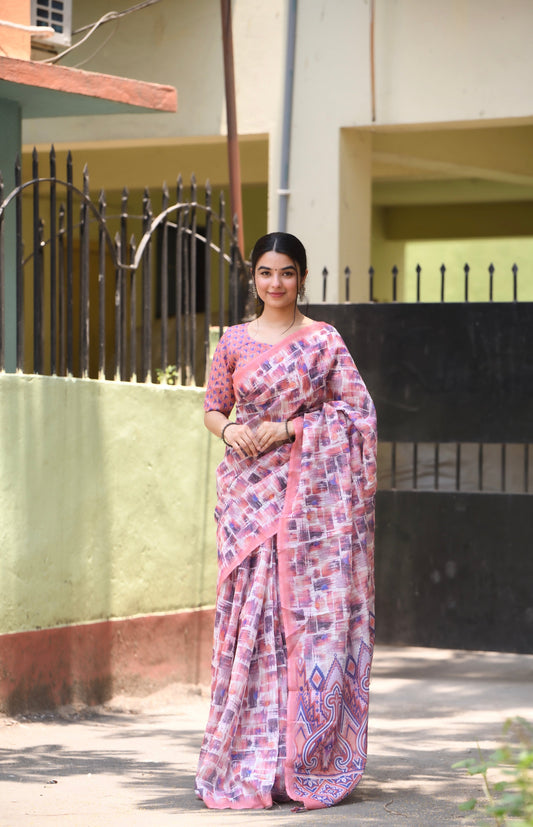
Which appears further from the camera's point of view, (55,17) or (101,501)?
(55,17)

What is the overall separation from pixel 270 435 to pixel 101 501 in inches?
66.4

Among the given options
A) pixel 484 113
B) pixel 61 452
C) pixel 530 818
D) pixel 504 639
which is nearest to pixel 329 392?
pixel 61 452

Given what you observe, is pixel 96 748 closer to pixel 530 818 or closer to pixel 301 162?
pixel 530 818

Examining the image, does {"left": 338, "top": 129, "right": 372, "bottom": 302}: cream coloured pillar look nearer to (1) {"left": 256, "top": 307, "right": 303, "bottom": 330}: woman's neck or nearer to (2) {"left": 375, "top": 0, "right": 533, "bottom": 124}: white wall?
(2) {"left": 375, "top": 0, "right": 533, "bottom": 124}: white wall

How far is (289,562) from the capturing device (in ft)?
13.1

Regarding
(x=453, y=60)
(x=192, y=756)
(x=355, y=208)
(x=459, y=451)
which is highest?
(x=453, y=60)

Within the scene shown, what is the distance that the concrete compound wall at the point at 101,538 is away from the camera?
16.6 ft

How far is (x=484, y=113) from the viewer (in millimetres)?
7266

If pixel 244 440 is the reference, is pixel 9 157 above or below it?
above

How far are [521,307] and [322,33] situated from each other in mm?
2421

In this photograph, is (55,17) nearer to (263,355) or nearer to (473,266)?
(263,355)

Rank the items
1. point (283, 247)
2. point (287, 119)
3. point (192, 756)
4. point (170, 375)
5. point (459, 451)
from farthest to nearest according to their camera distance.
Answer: point (287, 119) → point (459, 451) → point (170, 375) → point (192, 756) → point (283, 247)

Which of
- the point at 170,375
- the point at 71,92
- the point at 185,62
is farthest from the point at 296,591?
the point at 185,62

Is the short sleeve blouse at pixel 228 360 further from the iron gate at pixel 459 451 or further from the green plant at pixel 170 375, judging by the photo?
the iron gate at pixel 459 451
